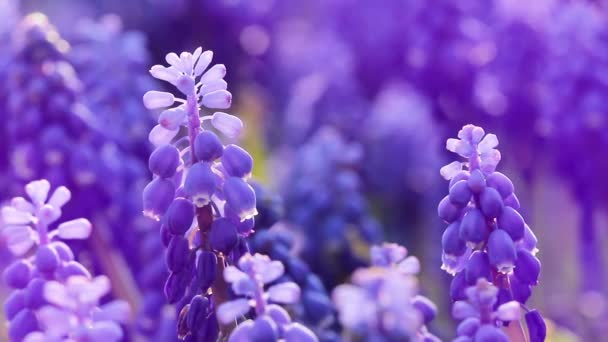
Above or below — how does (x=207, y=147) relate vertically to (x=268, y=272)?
above

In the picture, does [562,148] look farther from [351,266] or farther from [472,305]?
[472,305]

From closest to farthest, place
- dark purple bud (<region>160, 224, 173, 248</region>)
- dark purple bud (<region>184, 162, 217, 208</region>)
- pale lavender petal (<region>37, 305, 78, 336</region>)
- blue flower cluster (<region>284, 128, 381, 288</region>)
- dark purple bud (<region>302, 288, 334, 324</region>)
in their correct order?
pale lavender petal (<region>37, 305, 78, 336</region>) → dark purple bud (<region>184, 162, 217, 208</region>) → dark purple bud (<region>160, 224, 173, 248</region>) → dark purple bud (<region>302, 288, 334, 324</region>) → blue flower cluster (<region>284, 128, 381, 288</region>)

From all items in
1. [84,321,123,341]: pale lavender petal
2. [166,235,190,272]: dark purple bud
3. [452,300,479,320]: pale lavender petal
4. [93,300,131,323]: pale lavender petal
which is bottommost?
[84,321,123,341]: pale lavender petal

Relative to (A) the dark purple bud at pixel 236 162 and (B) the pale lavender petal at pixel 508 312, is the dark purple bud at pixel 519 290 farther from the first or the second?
(A) the dark purple bud at pixel 236 162

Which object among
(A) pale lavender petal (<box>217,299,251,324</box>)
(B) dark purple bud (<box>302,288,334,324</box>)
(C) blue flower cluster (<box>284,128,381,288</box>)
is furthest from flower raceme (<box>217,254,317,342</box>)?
(C) blue flower cluster (<box>284,128,381,288</box>)

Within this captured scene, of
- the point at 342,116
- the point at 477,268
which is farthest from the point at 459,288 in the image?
the point at 342,116

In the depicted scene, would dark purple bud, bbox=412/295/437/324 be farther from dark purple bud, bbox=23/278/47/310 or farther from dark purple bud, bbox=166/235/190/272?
dark purple bud, bbox=23/278/47/310

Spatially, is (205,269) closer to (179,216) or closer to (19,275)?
(179,216)
